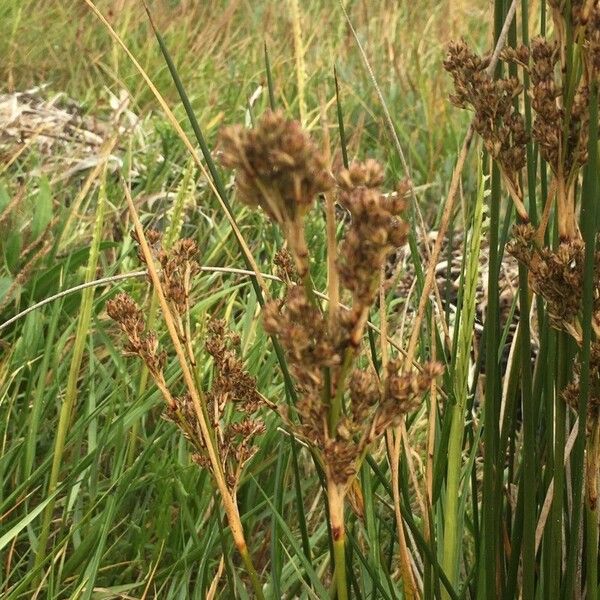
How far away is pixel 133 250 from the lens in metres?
2.42

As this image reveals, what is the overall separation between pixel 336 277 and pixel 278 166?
9cm

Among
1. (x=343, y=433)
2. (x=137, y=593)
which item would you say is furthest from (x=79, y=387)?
(x=343, y=433)

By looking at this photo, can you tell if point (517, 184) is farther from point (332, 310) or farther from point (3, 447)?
point (3, 447)

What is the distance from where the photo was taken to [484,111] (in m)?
0.73

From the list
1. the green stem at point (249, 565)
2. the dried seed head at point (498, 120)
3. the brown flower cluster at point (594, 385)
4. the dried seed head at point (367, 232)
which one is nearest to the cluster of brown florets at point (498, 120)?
the dried seed head at point (498, 120)

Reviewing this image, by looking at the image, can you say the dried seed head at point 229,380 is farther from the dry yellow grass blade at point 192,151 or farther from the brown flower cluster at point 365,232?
the brown flower cluster at point 365,232

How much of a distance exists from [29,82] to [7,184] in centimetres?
137

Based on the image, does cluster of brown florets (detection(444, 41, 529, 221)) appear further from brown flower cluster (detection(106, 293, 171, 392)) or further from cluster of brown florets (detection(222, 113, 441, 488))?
brown flower cluster (detection(106, 293, 171, 392))

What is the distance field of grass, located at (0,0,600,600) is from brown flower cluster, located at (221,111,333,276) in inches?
3.3

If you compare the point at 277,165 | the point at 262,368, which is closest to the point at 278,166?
the point at 277,165

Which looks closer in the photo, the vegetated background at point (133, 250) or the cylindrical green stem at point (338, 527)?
the cylindrical green stem at point (338, 527)

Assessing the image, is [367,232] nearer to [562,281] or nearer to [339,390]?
[339,390]

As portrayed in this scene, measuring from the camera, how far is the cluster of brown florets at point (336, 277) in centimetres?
51

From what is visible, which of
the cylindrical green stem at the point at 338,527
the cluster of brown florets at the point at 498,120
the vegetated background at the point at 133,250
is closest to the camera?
the cylindrical green stem at the point at 338,527
